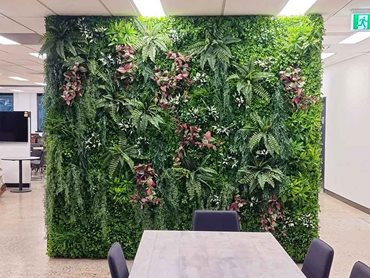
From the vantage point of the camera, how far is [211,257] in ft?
9.62

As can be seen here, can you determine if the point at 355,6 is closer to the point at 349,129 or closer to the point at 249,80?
the point at 249,80

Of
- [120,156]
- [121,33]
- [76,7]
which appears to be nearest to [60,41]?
[76,7]

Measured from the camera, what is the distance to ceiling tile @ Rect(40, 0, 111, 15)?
4.64 m

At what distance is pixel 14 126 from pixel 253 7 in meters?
8.24

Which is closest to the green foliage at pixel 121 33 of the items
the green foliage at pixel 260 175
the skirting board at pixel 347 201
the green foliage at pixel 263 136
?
the green foliage at pixel 263 136

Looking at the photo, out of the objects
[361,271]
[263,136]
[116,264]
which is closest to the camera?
[361,271]

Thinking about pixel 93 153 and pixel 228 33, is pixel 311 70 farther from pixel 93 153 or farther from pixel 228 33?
pixel 93 153

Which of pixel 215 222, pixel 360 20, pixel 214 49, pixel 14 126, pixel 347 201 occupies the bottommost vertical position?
pixel 347 201

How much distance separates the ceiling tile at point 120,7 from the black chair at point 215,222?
2275 mm

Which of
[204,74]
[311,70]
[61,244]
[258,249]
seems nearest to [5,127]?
[61,244]

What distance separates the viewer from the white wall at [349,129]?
8.35 m

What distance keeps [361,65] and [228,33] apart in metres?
4.36

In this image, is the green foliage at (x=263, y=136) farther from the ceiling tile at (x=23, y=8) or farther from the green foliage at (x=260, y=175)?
the ceiling tile at (x=23, y=8)

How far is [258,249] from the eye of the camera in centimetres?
316
